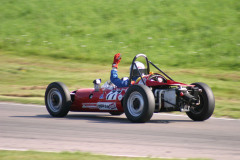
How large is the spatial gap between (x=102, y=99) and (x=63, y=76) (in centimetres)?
1018

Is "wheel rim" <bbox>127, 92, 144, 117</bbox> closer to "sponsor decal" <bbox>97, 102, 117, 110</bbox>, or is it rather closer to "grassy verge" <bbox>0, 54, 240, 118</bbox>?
"sponsor decal" <bbox>97, 102, 117, 110</bbox>

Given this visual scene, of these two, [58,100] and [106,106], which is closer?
[106,106]

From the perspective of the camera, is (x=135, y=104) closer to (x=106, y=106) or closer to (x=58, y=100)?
(x=106, y=106)

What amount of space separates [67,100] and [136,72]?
183cm

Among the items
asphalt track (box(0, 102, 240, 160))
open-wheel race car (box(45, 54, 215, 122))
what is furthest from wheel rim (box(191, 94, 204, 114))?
asphalt track (box(0, 102, 240, 160))

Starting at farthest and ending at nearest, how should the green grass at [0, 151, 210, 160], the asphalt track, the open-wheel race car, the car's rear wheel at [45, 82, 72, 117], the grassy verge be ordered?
the grassy verge
the car's rear wheel at [45, 82, 72, 117]
the open-wheel race car
the asphalt track
the green grass at [0, 151, 210, 160]

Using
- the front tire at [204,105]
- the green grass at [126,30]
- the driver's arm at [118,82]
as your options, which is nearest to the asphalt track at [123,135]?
the front tire at [204,105]

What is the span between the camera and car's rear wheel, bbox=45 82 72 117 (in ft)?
38.3

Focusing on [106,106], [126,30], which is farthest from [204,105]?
[126,30]

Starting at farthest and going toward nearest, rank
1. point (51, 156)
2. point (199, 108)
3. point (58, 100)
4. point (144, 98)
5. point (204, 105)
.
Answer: point (58, 100) → point (199, 108) → point (204, 105) → point (144, 98) → point (51, 156)

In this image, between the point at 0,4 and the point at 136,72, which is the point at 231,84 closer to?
the point at 136,72

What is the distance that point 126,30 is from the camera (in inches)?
1161

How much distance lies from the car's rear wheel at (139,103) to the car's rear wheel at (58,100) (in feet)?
6.03

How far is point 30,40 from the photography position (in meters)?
29.0
